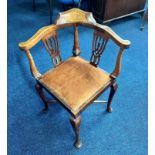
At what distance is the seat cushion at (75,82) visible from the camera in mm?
1016

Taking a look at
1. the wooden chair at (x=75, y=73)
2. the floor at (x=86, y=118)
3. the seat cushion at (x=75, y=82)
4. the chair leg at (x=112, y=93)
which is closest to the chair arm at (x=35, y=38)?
the wooden chair at (x=75, y=73)

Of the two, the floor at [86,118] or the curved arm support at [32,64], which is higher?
the curved arm support at [32,64]

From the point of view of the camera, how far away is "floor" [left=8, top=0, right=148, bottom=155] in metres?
1.25

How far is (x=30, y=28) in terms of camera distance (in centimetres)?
240

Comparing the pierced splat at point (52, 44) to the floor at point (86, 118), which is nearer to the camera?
the pierced splat at point (52, 44)

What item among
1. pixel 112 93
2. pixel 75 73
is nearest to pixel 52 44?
pixel 75 73

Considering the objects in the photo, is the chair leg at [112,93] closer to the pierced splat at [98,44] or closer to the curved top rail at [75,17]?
the pierced splat at [98,44]

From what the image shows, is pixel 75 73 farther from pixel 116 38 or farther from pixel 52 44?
pixel 116 38

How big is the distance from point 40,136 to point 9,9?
2.31 metres

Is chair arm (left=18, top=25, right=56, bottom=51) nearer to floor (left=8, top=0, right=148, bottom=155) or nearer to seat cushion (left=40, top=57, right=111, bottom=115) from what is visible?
seat cushion (left=40, top=57, right=111, bottom=115)

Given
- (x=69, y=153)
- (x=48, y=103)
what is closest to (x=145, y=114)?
(x=69, y=153)

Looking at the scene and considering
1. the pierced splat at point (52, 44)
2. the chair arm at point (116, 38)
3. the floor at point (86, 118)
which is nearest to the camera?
the chair arm at point (116, 38)

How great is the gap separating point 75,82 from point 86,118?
43 cm

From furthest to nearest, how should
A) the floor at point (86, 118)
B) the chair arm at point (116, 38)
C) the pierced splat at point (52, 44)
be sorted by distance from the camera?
the floor at point (86, 118) < the pierced splat at point (52, 44) < the chair arm at point (116, 38)
